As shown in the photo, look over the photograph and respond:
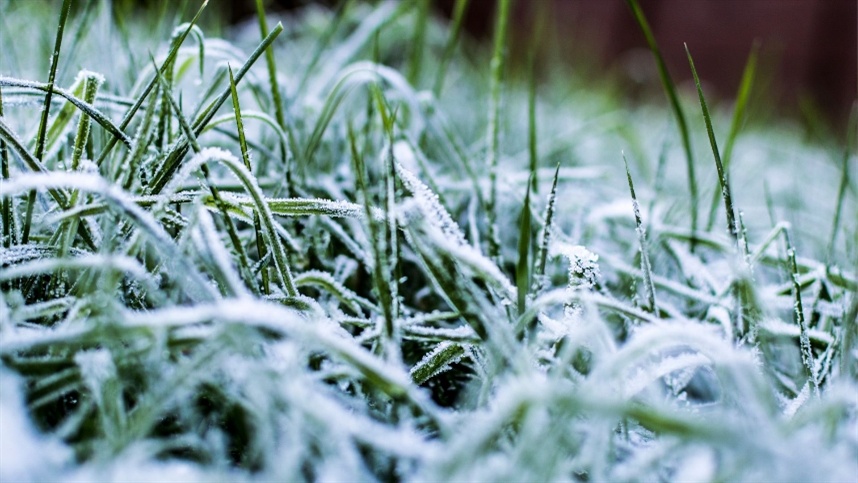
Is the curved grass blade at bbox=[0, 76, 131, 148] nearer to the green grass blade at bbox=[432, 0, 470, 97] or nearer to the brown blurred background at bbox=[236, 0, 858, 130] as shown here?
the green grass blade at bbox=[432, 0, 470, 97]

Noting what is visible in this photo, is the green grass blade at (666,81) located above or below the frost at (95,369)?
above

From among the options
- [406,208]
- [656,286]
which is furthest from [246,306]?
[656,286]

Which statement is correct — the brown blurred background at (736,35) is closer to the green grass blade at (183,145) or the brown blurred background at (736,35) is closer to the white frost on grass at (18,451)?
the green grass blade at (183,145)

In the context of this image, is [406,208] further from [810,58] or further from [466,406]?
[810,58]

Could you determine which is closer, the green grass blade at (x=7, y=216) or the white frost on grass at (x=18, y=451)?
the white frost on grass at (x=18, y=451)

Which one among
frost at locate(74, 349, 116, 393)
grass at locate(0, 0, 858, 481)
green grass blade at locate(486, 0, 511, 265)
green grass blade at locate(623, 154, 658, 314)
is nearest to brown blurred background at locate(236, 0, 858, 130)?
green grass blade at locate(486, 0, 511, 265)

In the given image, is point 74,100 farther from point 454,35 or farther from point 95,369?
point 454,35

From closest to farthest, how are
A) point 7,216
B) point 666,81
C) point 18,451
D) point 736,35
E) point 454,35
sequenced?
point 18,451 → point 7,216 → point 666,81 → point 454,35 → point 736,35

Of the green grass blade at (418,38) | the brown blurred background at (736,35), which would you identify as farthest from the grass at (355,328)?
the brown blurred background at (736,35)

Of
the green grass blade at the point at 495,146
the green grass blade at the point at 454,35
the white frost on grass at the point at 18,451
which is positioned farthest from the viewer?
the green grass blade at the point at 454,35

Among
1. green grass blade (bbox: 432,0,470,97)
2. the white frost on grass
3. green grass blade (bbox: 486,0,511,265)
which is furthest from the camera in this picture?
green grass blade (bbox: 432,0,470,97)

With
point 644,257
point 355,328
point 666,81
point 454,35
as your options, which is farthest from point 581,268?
point 454,35
